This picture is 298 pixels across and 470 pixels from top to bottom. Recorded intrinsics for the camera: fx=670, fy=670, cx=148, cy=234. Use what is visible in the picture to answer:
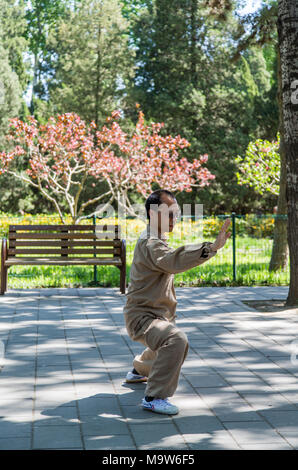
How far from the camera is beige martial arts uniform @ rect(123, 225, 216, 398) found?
4.62m

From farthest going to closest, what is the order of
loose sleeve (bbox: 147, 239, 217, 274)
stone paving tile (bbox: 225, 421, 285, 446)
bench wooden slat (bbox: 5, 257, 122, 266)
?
bench wooden slat (bbox: 5, 257, 122, 266) → loose sleeve (bbox: 147, 239, 217, 274) → stone paving tile (bbox: 225, 421, 285, 446)

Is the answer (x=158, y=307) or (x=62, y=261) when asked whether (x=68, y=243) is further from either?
(x=158, y=307)

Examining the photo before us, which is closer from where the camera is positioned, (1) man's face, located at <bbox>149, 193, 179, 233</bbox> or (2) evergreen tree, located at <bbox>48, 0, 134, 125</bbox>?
(1) man's face, located at <bbox>149, 193, 179, 233</bbox>

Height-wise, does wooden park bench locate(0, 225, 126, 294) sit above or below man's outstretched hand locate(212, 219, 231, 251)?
below

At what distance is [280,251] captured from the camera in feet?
41.8

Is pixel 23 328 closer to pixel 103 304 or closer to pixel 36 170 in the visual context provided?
pixel 103 304

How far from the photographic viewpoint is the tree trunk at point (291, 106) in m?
9.07

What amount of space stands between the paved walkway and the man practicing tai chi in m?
0.22

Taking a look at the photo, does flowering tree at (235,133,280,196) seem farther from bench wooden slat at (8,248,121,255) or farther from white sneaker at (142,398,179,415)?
white sneaker at (142,398,179,415)

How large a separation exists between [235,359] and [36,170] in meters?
12.9

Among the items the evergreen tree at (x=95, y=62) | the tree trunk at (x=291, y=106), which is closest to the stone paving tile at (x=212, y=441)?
the tree trunk at (x=291, y=106)

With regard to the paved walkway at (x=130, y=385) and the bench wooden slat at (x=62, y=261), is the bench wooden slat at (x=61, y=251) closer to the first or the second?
the bench wooden slat at (x=62, y=261)

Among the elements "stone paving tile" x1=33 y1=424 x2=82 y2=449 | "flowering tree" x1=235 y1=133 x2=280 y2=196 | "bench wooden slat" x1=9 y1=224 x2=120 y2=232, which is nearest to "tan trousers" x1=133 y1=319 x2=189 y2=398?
"stone paving tile" x1=33 y1=424 x2=82 y2=449
